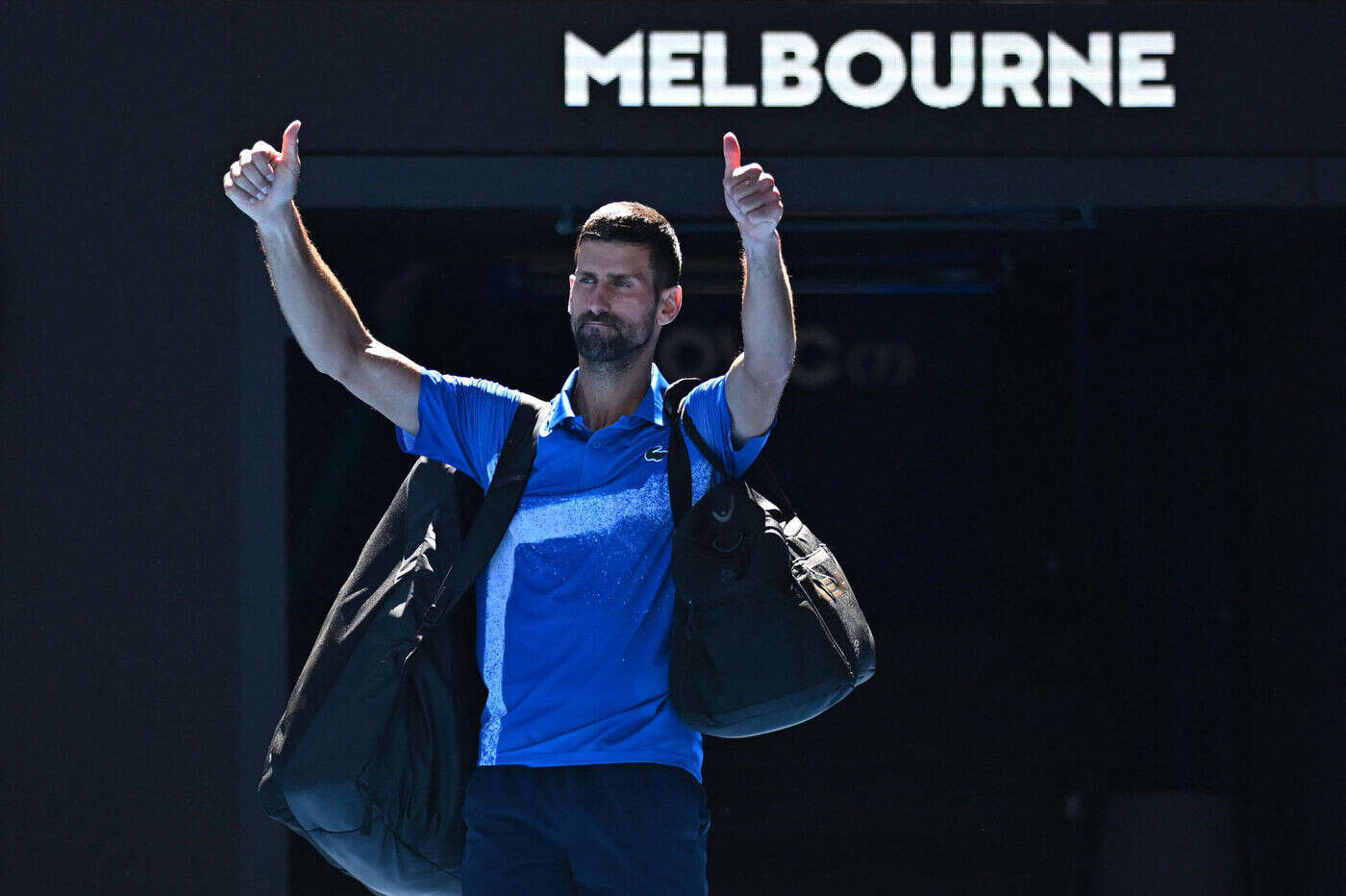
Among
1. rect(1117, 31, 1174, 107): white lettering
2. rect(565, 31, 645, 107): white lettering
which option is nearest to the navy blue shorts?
rect(565, 31, 645, 107): white lettering

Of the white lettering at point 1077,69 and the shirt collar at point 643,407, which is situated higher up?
the white lettering at point 1077,69

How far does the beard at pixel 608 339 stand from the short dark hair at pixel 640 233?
12cm

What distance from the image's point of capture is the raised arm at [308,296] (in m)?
3.15

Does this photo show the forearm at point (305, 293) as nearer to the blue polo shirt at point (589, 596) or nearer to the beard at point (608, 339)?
the blue polo shirt at point (589, 596)

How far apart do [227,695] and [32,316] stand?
4.15 feet

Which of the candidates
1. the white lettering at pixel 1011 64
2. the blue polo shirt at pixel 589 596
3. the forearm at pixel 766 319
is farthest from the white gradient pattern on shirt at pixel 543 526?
Result: the white lettering at pixel 1011 64

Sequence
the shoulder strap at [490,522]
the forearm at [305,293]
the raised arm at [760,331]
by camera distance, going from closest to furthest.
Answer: the raised arm at [760,331] < the shoulder strap at [490,522] < the forearm at [305,293]

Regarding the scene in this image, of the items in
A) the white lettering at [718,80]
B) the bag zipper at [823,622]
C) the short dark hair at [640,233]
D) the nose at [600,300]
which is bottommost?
the bag zipper at [823,622]

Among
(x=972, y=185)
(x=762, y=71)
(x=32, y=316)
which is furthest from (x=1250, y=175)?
(x=32, y=316)

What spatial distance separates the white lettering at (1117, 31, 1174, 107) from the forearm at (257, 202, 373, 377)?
277 cm

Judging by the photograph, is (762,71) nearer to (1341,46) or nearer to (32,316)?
(1341,46)

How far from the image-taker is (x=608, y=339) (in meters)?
3.11

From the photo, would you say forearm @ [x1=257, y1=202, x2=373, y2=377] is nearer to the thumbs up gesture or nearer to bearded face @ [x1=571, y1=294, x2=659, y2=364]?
bearded face @ [x1=571, y1=294, x2=659, y2=364]

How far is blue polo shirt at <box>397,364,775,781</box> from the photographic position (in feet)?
9.66
